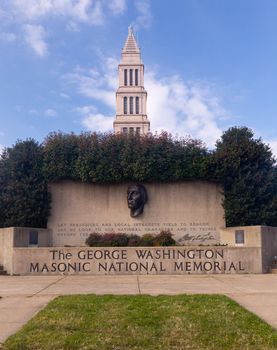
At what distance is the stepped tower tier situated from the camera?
105m

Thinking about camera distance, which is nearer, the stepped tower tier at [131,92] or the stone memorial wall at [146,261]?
the stone memorial wall at [146,261]

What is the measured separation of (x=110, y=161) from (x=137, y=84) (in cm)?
8790

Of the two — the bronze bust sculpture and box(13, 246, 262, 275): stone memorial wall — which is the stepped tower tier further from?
box(13, 246, 262, 275): stone memorial wall

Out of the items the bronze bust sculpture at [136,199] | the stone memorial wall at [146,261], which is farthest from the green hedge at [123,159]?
the stone memorial wall at [146,261]

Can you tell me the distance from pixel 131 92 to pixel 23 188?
88770 mm

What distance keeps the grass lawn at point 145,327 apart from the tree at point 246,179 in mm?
12590

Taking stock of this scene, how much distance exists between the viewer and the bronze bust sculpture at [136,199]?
2147 cm

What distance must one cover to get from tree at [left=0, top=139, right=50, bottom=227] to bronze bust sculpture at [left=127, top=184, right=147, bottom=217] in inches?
158

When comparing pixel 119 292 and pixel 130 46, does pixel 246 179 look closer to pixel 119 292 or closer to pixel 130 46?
pixel 119 292

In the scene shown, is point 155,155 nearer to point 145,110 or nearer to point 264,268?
point 264,268

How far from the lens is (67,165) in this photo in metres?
21.8

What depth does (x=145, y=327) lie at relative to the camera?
22.1 ft
